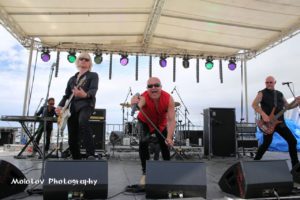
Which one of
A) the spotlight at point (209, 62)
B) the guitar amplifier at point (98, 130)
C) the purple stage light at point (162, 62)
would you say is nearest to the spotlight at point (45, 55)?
the purple stage light at point (162, 62)

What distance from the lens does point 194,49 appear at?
11.6 metres

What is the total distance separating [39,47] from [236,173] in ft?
31.0

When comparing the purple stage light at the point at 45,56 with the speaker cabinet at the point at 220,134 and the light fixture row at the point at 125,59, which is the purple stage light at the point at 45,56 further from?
the speaker cabinet at the point at 220,134

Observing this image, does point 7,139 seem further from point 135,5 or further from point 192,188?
point 192,188

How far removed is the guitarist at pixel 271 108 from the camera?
4.68 meters

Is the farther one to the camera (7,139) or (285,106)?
(7,139)

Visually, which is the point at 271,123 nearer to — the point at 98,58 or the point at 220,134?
the point at 220,134

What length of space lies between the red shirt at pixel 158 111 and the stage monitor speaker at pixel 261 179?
1.18 metres

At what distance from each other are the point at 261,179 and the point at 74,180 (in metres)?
1.69

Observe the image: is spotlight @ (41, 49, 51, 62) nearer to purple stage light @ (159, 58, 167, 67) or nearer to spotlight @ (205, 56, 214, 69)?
purple stage light @ (159, 58, 167, 67)

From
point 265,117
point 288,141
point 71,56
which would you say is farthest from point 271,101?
point 71,56

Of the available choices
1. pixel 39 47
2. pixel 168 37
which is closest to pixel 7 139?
pixel 39 47

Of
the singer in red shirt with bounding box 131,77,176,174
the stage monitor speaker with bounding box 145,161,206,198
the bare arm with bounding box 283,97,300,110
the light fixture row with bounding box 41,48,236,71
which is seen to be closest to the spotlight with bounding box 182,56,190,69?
the light fixture row with bounding box 41,48,236,71

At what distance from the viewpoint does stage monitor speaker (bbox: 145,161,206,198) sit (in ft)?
8.96
